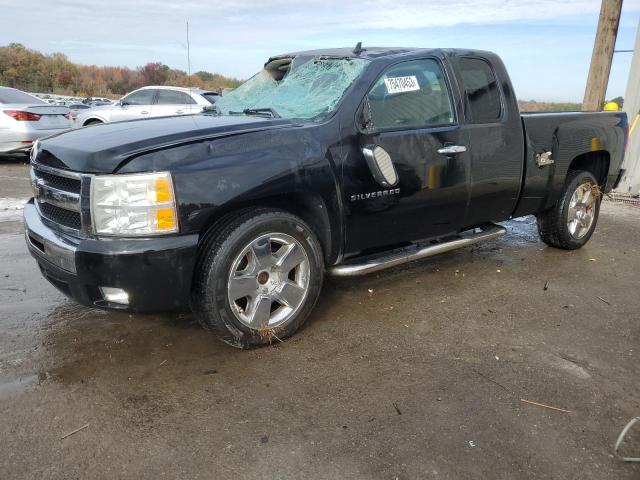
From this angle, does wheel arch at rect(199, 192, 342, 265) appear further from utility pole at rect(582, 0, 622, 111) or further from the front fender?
utility pole at rect(582, 0, 622, 111)

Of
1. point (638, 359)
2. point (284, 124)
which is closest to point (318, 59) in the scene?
point (284, 124)

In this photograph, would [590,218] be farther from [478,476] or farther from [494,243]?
[478,476]

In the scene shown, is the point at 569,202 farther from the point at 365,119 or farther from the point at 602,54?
the point at 602,54

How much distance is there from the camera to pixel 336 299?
4.09 m

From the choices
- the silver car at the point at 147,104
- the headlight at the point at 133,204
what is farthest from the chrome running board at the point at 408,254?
the silver car at the point at 147,104

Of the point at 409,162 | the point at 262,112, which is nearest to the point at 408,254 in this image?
Answer: the point at 409,162

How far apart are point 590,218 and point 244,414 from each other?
14.6 feet

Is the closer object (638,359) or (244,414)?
(244,414)

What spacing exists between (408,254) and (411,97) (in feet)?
3.71

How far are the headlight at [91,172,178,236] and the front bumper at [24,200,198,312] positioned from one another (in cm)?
7

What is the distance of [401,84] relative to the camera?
377cm

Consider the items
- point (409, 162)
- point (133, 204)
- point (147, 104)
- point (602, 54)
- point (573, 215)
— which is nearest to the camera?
point (133, 204)

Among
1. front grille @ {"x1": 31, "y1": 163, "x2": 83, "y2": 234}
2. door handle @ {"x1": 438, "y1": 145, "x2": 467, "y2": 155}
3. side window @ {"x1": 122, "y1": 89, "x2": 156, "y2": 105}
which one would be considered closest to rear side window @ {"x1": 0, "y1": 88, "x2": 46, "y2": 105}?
side window @ {"x1": 122, "y1": 89, "x2": 156, "y2": 105}

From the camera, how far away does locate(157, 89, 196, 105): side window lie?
39.5 ft
